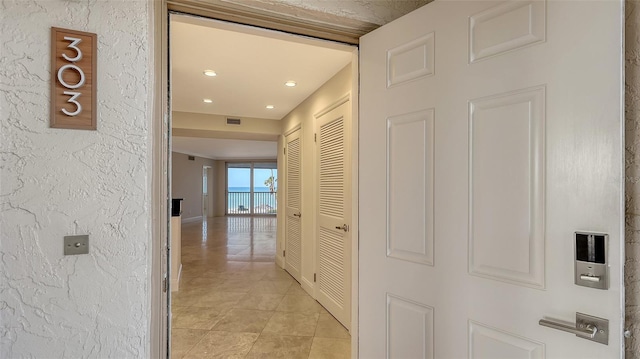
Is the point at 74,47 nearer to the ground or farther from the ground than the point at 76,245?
farther from the ground

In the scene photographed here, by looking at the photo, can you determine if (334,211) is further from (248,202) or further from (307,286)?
(248,202)

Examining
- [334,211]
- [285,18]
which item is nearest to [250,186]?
[334,211]

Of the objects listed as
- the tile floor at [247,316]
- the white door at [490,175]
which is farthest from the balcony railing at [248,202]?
the white door at [490,175]

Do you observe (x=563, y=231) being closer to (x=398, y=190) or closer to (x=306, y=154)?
(x=398, y=190)

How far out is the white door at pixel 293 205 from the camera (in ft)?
13.7

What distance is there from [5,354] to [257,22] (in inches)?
60.2

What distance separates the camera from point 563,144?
0.96 meters

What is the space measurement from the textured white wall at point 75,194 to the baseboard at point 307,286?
8.54ft

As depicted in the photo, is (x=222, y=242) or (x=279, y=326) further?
(x=222, y=242)

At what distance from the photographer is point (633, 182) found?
95cm

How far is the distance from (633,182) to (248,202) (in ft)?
44.3

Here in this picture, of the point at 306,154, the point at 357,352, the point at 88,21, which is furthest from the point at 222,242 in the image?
the point at 88,21

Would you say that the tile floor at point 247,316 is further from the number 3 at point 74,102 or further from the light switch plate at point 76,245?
the number 3 at point 74,102

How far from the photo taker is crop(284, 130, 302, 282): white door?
4172 millimetres
